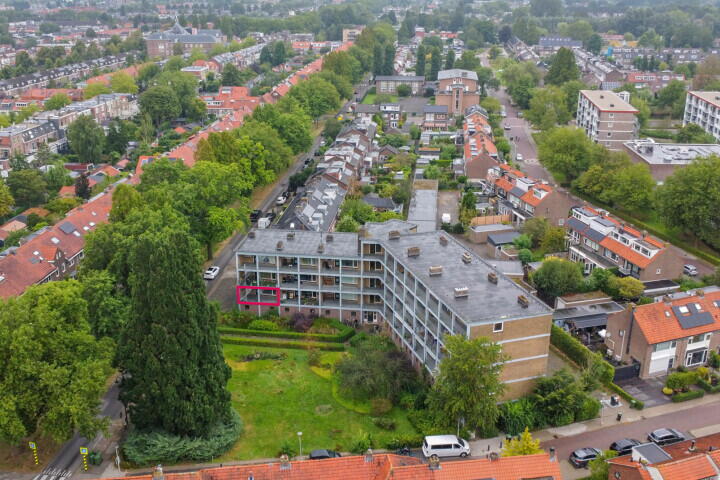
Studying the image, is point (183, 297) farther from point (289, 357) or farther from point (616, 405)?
point (616, 405)

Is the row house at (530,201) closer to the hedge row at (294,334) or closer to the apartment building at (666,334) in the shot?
the apartment building at (666,334)

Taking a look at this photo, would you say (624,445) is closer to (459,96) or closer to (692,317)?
(692,317)

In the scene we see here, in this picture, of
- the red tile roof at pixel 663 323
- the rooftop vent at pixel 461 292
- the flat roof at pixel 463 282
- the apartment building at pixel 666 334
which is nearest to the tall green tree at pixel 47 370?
the flat roof at pixel 463 282

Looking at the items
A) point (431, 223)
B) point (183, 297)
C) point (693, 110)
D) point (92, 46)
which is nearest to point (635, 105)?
point (693, 110)

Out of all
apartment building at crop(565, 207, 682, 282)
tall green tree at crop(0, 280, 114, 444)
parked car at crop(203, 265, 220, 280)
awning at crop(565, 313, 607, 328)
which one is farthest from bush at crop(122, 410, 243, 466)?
apartment building at crop(565, 207, 682, 282)

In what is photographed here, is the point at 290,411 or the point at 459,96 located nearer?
the point at 290,411

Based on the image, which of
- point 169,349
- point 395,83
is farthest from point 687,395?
point 395,83

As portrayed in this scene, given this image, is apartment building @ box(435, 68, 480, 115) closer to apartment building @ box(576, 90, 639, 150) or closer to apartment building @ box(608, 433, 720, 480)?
apartment building @ box(576, 90, 639, 150)
